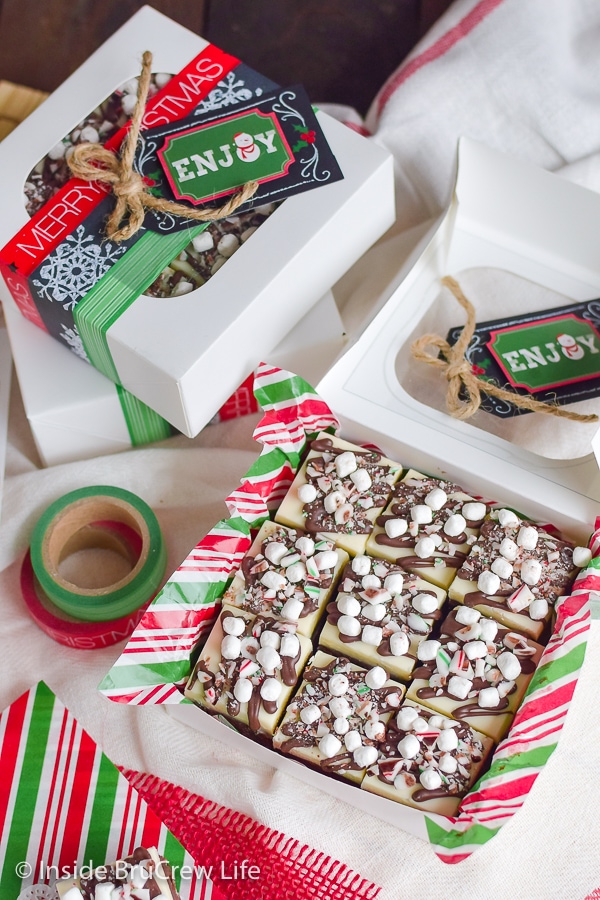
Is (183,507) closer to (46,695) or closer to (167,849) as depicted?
(46,695)

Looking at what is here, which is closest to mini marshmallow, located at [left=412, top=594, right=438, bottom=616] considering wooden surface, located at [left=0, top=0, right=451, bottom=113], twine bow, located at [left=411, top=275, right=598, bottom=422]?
twine bow, located at [left=411, top=275, right=598, bottom=422]

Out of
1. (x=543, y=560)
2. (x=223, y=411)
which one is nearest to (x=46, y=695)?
(x=223, y=411)

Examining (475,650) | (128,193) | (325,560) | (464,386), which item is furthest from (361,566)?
(128,193)

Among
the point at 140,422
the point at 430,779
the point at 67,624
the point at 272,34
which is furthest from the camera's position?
the point at 272,34

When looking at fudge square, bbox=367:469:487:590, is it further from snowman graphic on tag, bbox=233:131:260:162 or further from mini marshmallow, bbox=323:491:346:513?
snowman graphic on tag, bbox=233:131:260:162

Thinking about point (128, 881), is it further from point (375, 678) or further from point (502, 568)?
point (502, 568)

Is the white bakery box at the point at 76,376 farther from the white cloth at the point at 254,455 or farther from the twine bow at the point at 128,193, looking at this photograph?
the twine bow at the point at 128,193

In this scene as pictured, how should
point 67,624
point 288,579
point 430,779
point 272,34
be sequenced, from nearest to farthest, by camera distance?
point 430,779
point 288,579
point 67,624
point 272,34
